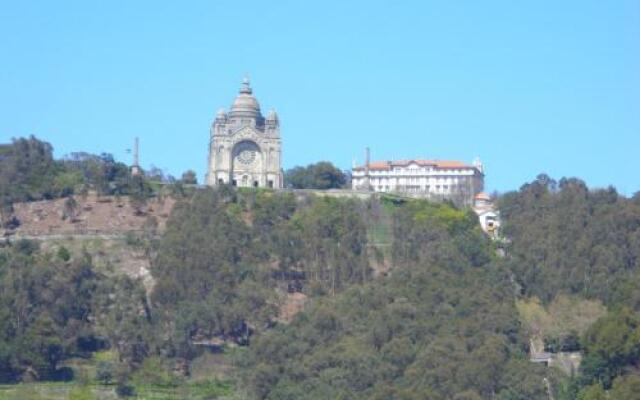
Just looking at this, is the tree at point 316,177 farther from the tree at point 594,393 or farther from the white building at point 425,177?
the tree at point 594,393

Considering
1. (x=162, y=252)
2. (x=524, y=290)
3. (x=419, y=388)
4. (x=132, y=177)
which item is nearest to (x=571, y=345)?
(x=524, y=290)

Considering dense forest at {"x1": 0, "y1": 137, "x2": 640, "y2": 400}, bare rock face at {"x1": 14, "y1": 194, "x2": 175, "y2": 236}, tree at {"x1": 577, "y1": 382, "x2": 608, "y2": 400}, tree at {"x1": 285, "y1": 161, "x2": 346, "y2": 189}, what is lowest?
tree at {"x1": 577, "y1": 382, "x2": 608, "y2": 400}

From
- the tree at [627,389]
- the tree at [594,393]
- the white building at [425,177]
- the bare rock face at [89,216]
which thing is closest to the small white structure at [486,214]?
the white building at [425,177]

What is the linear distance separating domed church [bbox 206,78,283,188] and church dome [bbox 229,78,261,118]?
660 millimetres

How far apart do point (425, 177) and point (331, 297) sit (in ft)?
139

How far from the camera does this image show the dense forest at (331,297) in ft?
241

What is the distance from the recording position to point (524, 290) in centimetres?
8894

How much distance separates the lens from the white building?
412 ft

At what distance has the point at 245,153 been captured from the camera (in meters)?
116

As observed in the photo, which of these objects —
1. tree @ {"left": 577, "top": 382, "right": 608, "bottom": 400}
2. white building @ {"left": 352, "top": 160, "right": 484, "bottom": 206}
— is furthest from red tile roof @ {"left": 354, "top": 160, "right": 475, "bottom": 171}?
tree @ {"left": 577, "top": 382, "right": 608, "bottom": 400}

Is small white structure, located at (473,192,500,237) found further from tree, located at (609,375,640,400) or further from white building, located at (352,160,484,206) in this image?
tree, located at (609,375,640,400)

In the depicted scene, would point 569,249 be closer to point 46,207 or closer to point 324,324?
point 324,324

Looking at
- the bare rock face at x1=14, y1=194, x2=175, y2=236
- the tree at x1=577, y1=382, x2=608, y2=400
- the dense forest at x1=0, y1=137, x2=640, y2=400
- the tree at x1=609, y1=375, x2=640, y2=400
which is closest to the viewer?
the tree at x1=609, y1=375, x2=640, y2=400

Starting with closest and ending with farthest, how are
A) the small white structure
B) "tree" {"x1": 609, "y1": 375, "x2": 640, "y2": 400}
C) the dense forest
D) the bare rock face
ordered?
"tree" {"x1": 609, "y1": 375, "x2": 640, "y2": 400}, the dense forest, the bare rock face, the small white structure
